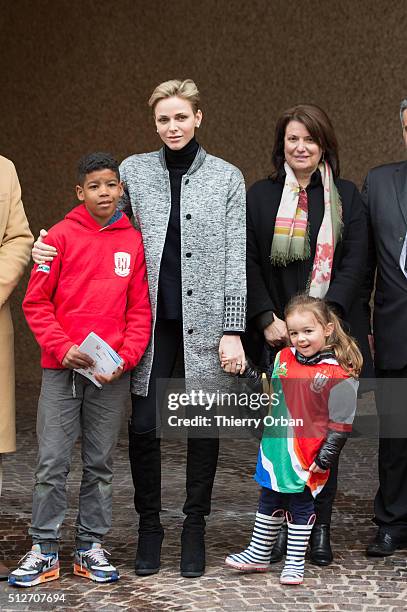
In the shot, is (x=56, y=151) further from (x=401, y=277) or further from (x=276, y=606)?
(x=276, y=606)

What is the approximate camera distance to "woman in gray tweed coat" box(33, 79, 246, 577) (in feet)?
14.4

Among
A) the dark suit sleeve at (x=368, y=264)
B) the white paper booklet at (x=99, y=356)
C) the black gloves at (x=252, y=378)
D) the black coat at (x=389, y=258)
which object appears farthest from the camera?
the dark suit sleeve at (x=368, y=264)

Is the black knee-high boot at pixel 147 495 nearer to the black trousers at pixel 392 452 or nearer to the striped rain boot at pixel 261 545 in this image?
the striped rain boot at pixel 261 545

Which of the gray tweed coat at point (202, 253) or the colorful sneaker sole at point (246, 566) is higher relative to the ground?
the gray tweed coat at point (202, 253)

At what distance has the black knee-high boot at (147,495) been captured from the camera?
443cm

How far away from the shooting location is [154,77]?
10.0 meters

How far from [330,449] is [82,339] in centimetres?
104

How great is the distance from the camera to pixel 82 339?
425cm

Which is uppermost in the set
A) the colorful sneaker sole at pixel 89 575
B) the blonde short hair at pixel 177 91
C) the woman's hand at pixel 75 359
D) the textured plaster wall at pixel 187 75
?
the textured plaster wall at pixel 187 75

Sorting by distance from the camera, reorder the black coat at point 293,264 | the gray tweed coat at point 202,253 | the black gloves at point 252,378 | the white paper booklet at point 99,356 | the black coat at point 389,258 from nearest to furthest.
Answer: the white paper booklet at point 99,356, the gray tweed coat at point 202,253, the black gloves at point 252,378, the black coat at point 293,264, the black coat at point 389,258

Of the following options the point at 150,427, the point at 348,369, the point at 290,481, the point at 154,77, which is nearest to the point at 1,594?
the point at 150,427

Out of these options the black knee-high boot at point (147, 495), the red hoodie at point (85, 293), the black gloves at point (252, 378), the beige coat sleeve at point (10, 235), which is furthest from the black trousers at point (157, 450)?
the beige coat sleeve at point (10, 235)

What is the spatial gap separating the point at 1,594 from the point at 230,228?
5.40 ft

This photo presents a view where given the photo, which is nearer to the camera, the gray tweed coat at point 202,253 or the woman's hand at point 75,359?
the woman's hand at point 75,359
